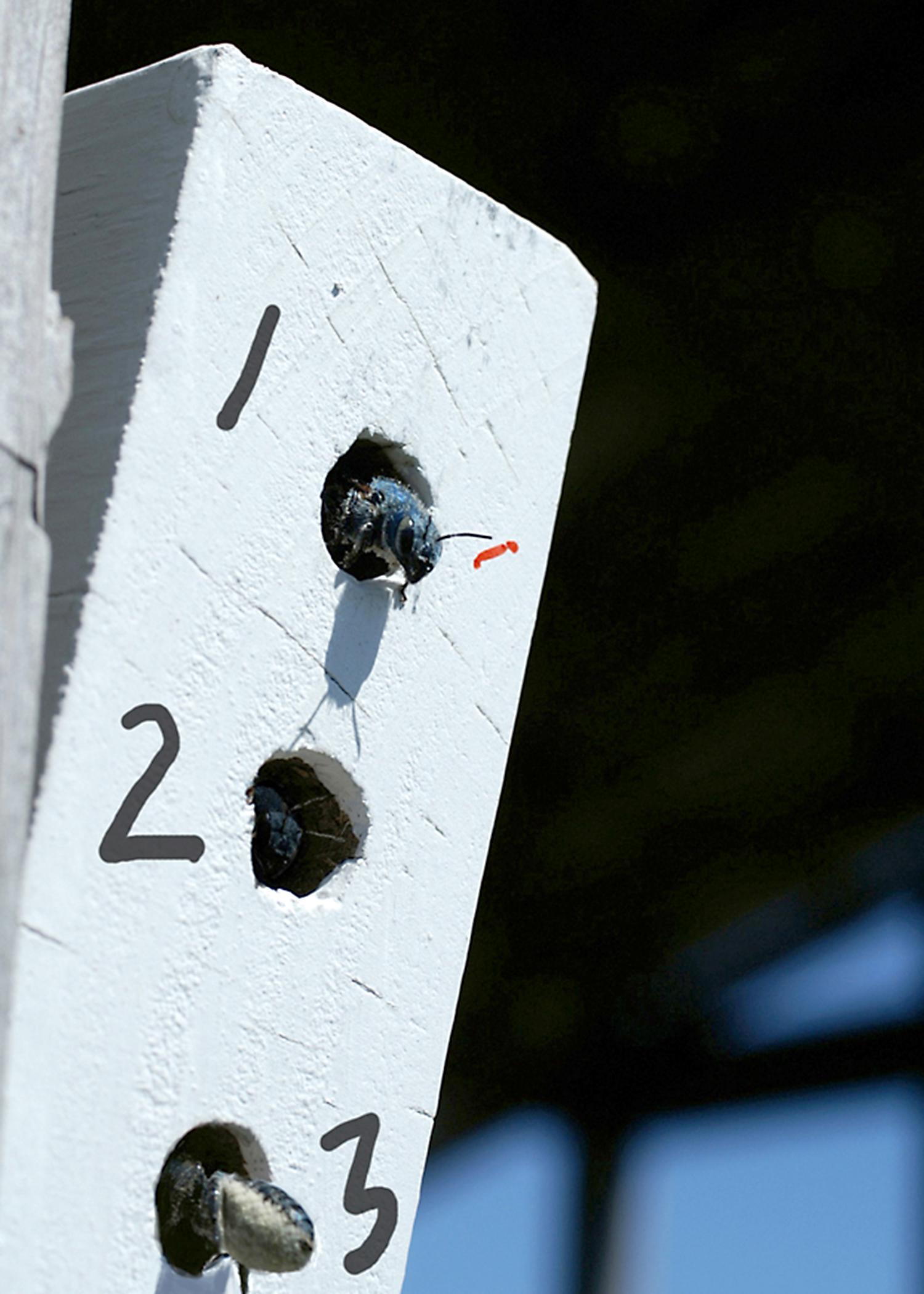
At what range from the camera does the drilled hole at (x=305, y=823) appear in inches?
55.3

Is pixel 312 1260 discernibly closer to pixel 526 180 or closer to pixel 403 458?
pixel 403 458

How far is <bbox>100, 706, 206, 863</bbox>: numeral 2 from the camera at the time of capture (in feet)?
3.92

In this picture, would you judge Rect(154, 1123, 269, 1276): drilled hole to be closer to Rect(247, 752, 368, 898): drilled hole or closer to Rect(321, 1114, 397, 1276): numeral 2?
Rect(321, 1114, 397, 1276): numeral 2

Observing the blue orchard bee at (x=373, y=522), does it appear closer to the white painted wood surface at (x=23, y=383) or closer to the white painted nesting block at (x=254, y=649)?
the white painted nesting block at (x=254, y=649)

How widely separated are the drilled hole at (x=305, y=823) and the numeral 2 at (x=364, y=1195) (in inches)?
7.5

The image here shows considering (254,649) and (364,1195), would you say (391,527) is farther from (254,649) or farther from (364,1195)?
(364,1195)

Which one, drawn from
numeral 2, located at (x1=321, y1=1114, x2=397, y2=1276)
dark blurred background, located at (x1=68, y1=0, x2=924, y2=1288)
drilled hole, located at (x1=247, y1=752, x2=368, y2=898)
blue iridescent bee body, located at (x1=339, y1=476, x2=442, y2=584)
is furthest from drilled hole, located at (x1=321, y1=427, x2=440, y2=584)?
dark blurred background, located at (x1=68, y1=0, x2=924, y2=1288)

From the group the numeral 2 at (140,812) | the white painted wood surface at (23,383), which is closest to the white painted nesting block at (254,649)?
the numeral 2 at (140,812)

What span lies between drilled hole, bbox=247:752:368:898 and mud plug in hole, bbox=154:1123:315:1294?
0.22 meters

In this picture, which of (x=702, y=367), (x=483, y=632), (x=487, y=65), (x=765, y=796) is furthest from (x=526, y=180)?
(x=765, y=796)

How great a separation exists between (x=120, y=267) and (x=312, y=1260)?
2.54ft

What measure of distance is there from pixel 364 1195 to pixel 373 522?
55 centimetres

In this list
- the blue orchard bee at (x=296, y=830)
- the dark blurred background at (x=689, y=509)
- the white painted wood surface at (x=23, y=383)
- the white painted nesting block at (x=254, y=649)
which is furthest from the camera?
the dark blurred background at (x=689, y=509)

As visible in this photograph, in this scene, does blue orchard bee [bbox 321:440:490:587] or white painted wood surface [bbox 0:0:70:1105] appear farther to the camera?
blue orchard bee [bbox 321:440:490:587]
